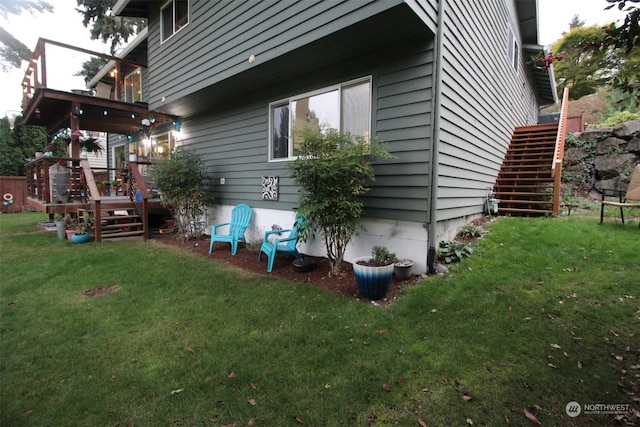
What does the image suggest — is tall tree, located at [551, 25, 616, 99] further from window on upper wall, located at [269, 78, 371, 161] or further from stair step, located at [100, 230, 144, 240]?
stair step, located at [100, 230, 144, 240]

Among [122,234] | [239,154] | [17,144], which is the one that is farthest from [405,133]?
[17,144]

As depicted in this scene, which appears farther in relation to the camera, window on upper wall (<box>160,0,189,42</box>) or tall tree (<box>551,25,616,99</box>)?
tall tree (<box>551,25,616,99</box>)

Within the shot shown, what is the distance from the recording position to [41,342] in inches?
110

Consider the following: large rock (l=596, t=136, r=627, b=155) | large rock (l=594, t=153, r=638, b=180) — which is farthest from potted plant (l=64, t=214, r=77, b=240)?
large rock (l=596, t=136, r=627, b=155)

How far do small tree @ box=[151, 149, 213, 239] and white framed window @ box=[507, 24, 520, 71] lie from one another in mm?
8431

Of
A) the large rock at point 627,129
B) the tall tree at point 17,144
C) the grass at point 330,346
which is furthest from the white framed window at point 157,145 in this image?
the large rock at point 627,129

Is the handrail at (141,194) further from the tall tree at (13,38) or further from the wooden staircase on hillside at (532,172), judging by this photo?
the wooden staircase on hillside at (532,172)

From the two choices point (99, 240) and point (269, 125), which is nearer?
point (269, 125)

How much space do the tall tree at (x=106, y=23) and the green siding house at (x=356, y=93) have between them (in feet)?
48.4

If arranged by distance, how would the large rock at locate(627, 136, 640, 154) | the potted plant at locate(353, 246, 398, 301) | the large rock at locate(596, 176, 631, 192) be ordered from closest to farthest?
1. the potted plant at locate(353, 246, 398, 301)
2. the large rock at locate(596, 176, 631, 192)
3. the large rock at locate(627, 136, 640, 154)

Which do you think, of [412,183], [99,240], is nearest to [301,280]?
[412,183]

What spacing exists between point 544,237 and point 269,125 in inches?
201

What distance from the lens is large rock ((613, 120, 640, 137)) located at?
309 inches

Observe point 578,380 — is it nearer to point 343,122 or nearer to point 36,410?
point 36,410
